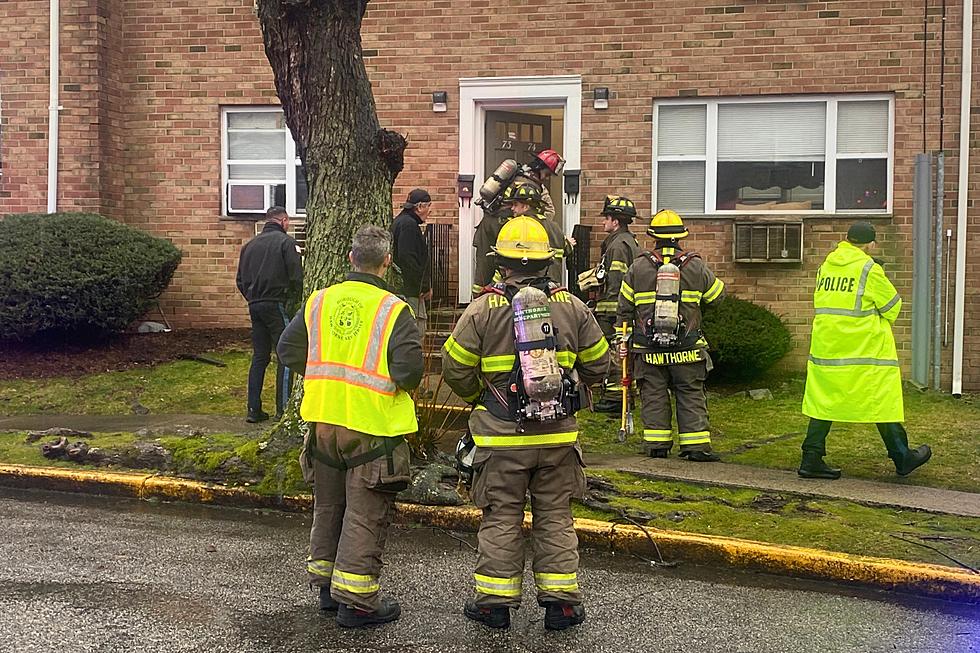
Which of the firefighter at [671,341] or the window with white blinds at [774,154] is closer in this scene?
the firefighter at [671,341]

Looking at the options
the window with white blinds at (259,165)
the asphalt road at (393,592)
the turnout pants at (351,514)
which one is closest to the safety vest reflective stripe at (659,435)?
the asphalt road at (393,592)

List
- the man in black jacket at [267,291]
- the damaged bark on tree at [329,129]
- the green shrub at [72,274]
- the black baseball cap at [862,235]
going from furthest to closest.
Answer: the green shrub at [72,274], the man in black jacket at [267,291], the black baseball cap at [862,235], the damaged bark on tree at [329,129]

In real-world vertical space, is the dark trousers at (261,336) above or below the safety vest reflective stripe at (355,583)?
above

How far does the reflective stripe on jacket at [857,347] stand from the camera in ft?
24.5

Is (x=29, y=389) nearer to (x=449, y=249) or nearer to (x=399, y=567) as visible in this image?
(x=449, y=249)

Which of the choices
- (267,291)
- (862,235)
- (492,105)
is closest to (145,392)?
(267,291)

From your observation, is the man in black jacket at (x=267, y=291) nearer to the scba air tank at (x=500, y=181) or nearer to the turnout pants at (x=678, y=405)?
the scba air tank at (x=500, y=181)

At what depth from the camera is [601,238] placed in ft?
40.8

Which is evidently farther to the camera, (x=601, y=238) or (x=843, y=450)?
(x=601, y=238)

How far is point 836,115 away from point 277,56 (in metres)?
7.10

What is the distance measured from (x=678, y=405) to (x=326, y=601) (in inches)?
161

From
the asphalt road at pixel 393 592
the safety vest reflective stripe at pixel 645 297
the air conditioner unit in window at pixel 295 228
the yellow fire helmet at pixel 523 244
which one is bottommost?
the asphalt road at pixel 393 592

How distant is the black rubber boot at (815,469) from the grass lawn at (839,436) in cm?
29

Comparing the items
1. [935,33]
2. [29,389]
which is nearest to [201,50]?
[29,389]
